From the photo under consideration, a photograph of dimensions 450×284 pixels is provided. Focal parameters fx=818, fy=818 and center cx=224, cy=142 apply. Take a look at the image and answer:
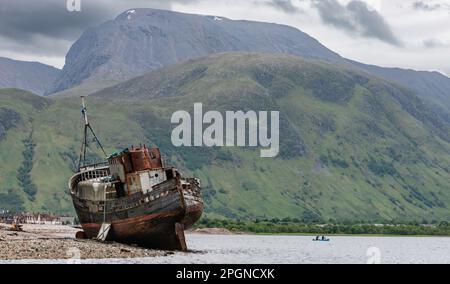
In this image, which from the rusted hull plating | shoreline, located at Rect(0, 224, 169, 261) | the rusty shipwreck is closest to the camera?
shoreline, located at Rect(0, 224, 169, 261)

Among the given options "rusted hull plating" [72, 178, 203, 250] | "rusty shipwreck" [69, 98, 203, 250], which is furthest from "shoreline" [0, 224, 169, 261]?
"rusty shipwreck" [69, 98, 203, 250]

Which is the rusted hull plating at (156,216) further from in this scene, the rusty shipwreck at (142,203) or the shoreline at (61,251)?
the shoreline at (61,251)

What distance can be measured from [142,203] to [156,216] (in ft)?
9.20

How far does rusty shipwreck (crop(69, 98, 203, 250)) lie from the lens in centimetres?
11162

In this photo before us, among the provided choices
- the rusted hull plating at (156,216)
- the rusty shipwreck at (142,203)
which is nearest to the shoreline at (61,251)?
the rusted hull plating at (156,216)

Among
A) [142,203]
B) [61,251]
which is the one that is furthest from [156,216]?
[61,251]

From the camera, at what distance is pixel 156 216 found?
111188mm

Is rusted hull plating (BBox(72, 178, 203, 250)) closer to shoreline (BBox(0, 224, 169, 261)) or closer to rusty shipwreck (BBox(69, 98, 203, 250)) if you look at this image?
rusty shipwreck (BBox(69, 98, 203, 250))

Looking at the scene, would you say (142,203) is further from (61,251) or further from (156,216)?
(61,251)

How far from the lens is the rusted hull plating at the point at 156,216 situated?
11138 cm

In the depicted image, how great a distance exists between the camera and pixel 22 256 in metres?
83.9
